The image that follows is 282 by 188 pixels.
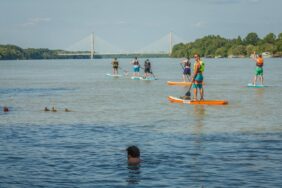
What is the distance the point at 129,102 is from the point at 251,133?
1207 cm

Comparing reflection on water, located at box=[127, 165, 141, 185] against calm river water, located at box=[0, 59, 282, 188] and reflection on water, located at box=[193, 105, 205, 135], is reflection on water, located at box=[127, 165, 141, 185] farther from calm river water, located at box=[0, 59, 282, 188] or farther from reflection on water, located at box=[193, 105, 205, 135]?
reflection on water, located at box=[193, 105, 205, 135]

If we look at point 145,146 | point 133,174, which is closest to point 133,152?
point 133,174

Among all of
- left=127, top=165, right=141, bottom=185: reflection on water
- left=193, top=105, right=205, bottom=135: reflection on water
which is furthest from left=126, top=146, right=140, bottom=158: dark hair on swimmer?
left=193, top=105, right=205, bottom=135: reflection on water

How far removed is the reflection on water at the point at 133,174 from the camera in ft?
38.5

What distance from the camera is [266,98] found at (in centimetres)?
2986

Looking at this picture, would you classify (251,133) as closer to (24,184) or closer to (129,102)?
(24,184)

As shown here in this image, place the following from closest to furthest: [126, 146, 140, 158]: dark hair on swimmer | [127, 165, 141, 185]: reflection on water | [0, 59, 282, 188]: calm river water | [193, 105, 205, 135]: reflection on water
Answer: [127, 165, 141, 185]: reflection on water → [0, 59, 282, 188]: calm river water → [126, 146, 140, 158]: dark hair on swimmer → [193, 105, 205, 135]: reflection on water

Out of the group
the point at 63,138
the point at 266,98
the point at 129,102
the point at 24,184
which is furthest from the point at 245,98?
the point at 24,184

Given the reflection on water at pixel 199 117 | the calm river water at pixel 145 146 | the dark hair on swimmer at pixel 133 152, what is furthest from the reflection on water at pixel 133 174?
the reflection on water at pixel 199 117

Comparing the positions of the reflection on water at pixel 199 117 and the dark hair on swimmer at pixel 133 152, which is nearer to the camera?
the dark hair on swimmer at pixel 133 152

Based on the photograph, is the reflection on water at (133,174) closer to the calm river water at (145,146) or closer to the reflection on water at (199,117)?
the calm river water at (145,146)

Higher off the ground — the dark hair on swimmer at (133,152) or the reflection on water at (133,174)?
the dark hair on swimmer at (133,152)

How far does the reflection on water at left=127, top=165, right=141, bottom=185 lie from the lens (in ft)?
38.5

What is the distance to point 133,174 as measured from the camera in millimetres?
12273
